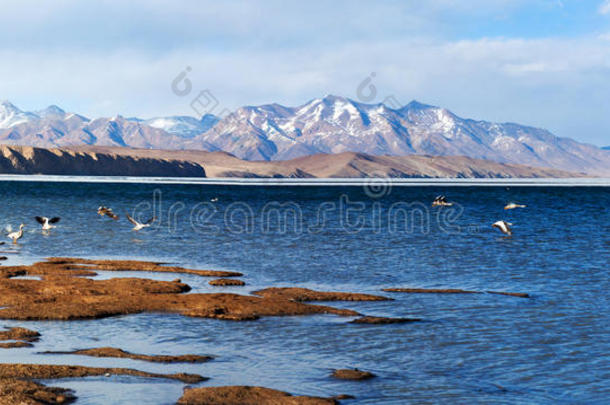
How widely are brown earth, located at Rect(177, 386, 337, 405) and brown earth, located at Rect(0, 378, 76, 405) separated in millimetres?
2102

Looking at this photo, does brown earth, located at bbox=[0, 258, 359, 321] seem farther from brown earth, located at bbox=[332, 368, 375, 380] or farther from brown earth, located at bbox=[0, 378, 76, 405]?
brown earth, located at bbox=[0, 378, 76, 405]

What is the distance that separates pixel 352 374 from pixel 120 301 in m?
10.0

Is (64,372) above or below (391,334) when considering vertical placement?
above

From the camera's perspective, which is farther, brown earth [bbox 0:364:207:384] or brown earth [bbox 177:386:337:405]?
brown earth [bbox 0:364:207:384]

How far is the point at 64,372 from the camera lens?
14.8m

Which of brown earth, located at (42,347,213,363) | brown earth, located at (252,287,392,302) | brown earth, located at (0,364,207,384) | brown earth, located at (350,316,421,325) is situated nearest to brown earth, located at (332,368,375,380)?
brown earth, located at (0,364,207,384)

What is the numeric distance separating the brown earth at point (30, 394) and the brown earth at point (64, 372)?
0.56m

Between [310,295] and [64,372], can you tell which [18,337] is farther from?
[310,295]

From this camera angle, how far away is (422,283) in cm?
2948

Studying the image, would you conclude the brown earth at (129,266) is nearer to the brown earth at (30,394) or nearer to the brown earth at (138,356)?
the brown earth at (138,356)

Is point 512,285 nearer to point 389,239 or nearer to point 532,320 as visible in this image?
point 532,320

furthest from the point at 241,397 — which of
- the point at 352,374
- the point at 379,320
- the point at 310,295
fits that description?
the point at 310,295

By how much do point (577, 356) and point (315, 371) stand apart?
6.24 metres

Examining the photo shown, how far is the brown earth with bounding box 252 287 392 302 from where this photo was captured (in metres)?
24.7
